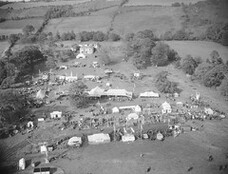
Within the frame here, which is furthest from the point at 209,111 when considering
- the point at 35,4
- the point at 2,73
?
the point at 35,4

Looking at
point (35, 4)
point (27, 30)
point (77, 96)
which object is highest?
point (35, 4)

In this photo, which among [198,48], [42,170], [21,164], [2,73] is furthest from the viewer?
[198,48]

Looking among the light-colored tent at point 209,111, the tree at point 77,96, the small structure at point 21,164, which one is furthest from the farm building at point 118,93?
the small structure at point 21,164

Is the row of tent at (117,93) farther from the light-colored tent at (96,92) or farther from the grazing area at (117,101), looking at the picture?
the grazing area at (117,101)

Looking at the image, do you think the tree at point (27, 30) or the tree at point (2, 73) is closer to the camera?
the tree at point (2, 73)

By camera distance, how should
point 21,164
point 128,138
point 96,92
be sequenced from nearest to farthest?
point 21,164
point 128,138
point 96,92

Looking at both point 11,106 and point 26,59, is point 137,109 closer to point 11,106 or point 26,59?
point 11,106
